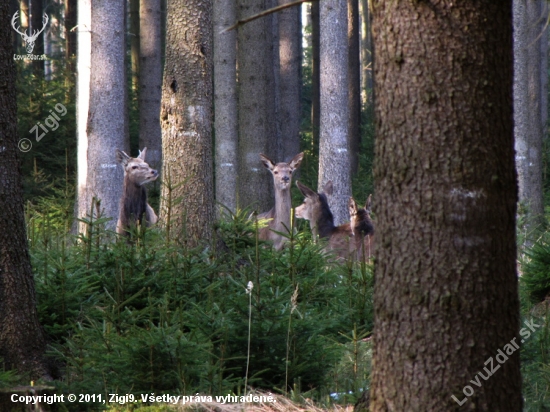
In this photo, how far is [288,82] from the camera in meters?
22.3

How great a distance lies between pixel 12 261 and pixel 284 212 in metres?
8.38

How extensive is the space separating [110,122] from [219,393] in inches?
319

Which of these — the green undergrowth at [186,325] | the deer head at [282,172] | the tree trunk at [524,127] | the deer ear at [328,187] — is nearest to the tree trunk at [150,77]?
the deer ear at [328,187]

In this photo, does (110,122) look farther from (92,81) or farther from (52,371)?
(52,371)

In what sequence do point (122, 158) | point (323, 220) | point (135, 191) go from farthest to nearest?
point (323, 220)
point (122, 158)
point (135, 191)

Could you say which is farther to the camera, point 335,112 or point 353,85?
point 353,85

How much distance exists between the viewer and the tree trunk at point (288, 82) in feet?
72.2

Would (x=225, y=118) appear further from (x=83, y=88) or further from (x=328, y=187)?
(x=83, y=88)

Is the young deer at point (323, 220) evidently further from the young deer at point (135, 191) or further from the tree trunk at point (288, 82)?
the tree trunk at point (288, 82)

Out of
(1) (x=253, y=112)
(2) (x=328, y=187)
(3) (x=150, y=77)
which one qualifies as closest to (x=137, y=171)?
(2) (x=328, y=187)

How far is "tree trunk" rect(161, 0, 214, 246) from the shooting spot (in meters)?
8.42

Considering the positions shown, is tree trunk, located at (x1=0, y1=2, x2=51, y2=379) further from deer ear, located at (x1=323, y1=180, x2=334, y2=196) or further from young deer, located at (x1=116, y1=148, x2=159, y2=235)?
deer ear, located at (x1=323, y1=180, x2=334, y2=196)

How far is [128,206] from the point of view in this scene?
11.3 metres
